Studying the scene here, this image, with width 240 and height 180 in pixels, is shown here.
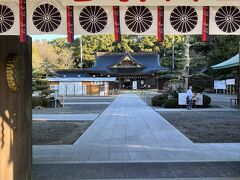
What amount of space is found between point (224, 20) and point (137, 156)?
4793mm

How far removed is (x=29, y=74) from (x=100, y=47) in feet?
242

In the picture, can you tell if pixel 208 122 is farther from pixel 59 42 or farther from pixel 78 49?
pixel 59 42

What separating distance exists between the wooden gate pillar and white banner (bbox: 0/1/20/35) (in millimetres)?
182

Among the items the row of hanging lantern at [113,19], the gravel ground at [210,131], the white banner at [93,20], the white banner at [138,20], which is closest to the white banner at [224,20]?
the row of hanging lantern at [113,19]

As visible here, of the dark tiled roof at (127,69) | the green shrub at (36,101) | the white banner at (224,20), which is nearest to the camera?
the white banner at (224,20)

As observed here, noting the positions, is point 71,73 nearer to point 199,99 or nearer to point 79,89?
point 79,89

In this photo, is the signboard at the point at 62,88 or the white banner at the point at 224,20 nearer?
the white banner at the point at 224,20

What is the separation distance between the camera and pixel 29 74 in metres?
6.79

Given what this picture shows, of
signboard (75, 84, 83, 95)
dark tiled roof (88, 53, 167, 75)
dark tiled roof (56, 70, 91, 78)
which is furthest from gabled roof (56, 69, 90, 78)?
signboard (75, 84, 83, 95)

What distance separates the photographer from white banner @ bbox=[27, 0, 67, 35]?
5520mm

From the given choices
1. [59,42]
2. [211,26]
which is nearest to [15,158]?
[211,26]

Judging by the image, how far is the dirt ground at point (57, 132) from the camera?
12516mm

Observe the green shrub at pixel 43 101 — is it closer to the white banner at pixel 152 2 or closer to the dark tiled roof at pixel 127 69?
the white banner at pixel 152 2

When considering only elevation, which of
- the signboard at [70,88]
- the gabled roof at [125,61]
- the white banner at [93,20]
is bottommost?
the signboard at [70,88]
